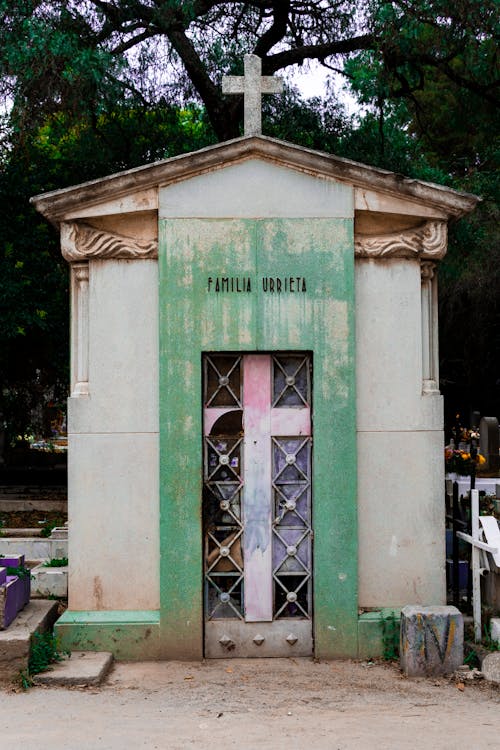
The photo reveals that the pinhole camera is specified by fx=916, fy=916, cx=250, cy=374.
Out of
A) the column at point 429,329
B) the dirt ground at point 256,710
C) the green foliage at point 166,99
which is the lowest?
the dirt ground at point 256,710

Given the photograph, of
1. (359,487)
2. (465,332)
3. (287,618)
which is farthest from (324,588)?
(465,332)

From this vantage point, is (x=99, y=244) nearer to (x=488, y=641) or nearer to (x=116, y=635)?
(x=116, y=635)

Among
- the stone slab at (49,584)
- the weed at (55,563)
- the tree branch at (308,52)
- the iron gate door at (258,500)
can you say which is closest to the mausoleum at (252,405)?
the iron gate door at (258,500)

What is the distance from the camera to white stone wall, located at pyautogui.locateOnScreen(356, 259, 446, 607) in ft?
24.4

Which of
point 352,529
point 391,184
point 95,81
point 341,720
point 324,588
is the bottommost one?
point 341,720

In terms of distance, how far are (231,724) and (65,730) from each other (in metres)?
1.03

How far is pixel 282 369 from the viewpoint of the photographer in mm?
7496

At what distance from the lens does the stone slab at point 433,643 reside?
680 cm

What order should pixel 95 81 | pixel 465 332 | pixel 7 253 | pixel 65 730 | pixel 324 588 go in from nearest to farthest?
pixel 65 730
pixel 324 588
pixel 95 81
pixel 7 253
pixel 465 332

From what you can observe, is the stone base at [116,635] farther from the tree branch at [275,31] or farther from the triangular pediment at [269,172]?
the tree branch at [275,31]

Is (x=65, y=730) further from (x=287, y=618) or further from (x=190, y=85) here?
(x=190, y=85)

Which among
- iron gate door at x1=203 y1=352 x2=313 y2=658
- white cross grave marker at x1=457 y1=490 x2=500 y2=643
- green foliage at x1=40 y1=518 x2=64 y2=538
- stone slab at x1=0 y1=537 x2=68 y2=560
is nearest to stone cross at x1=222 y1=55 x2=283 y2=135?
iron gate door at x1=203 y1=352 x2=313 y2=658

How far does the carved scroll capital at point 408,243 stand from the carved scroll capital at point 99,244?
1.73 meters

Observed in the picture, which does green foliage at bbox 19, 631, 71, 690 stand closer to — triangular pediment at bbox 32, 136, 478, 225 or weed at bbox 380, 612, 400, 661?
weed at bbox 380, 612, 400, 661
